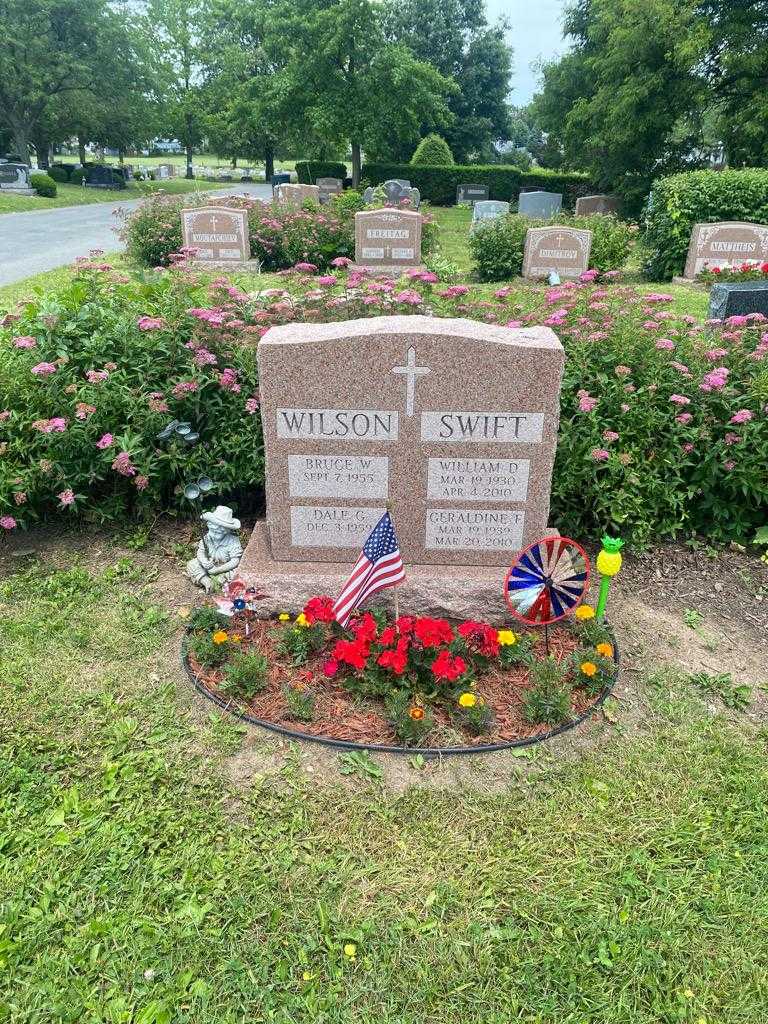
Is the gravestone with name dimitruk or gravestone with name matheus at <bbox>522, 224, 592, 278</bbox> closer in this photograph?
the gravestone with name dimitruk

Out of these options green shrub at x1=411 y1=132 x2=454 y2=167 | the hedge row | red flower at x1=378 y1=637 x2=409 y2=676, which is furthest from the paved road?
green shrub at x1=411 y1=132 x2=454 y2=167

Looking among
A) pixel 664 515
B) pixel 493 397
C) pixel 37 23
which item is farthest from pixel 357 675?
pixel 37 23

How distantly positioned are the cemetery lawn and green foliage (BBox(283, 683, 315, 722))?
16cm

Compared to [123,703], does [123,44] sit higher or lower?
higher

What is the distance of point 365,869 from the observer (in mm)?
2559

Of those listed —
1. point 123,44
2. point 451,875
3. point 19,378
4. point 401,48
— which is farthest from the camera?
point 123,44

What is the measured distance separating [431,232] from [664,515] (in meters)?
12.8

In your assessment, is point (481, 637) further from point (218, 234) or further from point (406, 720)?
point (218, 234)

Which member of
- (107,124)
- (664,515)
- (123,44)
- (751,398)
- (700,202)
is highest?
(123,44)

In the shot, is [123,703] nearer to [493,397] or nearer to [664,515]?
[493,397]

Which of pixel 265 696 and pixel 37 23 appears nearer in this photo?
pixel 265 696

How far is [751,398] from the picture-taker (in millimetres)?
4598

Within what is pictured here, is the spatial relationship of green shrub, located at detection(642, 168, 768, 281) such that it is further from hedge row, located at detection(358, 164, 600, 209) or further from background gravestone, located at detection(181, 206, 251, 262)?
hedge row, located at detection(358, 164, 600, 209)

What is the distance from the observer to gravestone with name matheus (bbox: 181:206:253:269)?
14.2 m
